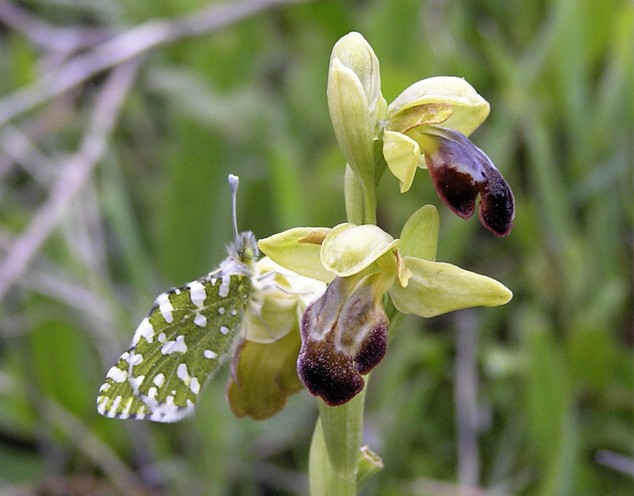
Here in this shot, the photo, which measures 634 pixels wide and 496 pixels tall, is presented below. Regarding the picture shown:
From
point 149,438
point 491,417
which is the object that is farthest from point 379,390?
point 149,438

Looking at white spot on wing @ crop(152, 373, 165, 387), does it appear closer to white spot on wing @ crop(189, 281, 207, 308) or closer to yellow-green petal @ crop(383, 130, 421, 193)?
white spot on wing @ crop(189, 281, 207, 308)

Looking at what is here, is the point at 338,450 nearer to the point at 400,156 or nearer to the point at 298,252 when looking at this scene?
the point at 298,252

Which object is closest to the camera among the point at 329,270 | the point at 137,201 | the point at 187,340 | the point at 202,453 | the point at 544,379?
the point at 329,270

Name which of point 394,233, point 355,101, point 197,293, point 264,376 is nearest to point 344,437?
point 264,376

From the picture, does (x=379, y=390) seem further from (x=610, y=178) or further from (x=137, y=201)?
(x=137, y=201)

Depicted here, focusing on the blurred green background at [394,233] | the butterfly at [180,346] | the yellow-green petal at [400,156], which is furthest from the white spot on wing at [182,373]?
the blurred green background at [394,233]

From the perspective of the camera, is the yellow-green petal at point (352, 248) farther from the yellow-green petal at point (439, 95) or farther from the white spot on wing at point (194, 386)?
the white spot on wing at point (194, 386)
